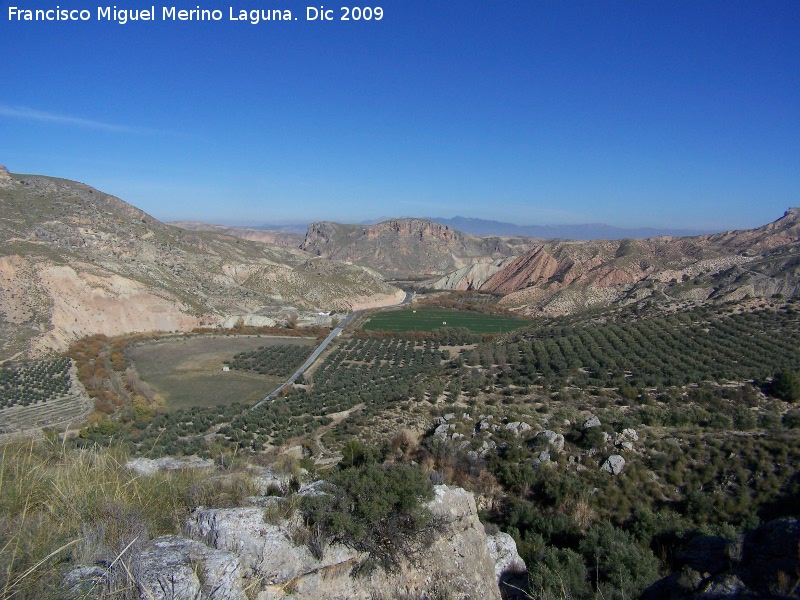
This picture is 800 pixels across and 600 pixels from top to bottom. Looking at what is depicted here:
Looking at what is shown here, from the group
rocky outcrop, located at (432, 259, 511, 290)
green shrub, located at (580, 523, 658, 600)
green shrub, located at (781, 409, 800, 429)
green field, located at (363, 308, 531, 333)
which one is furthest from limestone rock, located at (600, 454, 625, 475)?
rocky outcrop, located at (432, 259, 511, 290)

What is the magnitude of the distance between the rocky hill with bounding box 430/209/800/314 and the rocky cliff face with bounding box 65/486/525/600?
49.8 metres

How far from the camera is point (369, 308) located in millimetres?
75562

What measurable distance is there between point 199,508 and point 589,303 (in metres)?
67.7

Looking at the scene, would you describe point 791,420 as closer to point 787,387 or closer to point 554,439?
point 787,387

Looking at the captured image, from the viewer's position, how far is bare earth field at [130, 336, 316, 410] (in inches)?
1260

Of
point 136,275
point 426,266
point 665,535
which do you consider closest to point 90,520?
point 665,535

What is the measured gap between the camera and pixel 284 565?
5.17 metres

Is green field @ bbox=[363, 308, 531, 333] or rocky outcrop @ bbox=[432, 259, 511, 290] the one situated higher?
rocky outcrop @ bbox=[432, 259, 511, 290]

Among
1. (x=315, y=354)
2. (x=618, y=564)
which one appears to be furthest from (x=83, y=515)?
(x=315, y=354)

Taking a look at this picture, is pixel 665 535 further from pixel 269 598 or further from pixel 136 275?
pixel 136 275

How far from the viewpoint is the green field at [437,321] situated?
58312 millimetres

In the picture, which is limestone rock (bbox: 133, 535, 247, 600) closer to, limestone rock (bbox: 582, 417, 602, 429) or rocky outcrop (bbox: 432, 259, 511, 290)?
limestone rock (bbox: 582, 417, 602, 429)

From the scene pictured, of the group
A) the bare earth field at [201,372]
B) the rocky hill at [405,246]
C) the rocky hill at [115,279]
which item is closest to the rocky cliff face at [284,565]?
the bare earth field at [201,372]

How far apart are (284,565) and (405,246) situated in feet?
481
